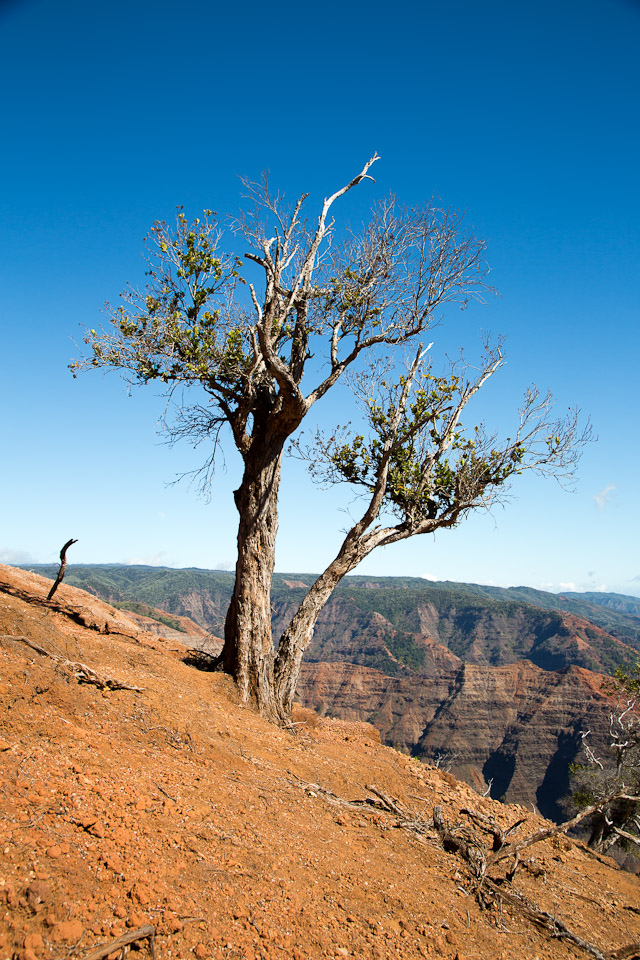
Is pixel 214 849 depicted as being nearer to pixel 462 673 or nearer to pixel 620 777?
pixel 620 777

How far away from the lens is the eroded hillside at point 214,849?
9.52ft

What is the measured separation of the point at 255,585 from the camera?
351 inches

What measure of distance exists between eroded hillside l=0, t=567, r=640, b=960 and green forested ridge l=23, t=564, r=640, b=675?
423ft

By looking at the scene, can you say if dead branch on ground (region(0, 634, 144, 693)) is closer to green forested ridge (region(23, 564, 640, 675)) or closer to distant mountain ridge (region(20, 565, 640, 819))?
distant mountain ridge (region(20, 565, 640, 819))

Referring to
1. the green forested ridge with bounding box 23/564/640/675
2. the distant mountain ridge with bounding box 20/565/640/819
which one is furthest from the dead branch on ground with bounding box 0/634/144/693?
the green forested ridge with bounding box 23/564/640/675

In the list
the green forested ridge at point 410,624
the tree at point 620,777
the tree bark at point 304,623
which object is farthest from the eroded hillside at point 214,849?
the green forested ridge at point 410,624

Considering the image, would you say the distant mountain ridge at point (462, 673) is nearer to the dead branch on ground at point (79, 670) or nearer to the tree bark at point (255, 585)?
the tree bark at point (255, 585)

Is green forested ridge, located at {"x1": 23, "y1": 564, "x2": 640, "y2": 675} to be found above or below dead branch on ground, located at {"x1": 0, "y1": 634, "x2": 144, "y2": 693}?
below

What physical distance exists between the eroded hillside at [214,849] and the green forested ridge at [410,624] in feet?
423

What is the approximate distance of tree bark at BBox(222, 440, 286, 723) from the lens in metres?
8.70

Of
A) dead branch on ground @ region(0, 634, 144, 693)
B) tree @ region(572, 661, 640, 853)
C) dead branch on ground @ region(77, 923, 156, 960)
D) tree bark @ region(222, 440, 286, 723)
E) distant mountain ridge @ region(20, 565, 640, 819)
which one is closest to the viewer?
dead branch on ground @ region(77, 923, 156, 960)

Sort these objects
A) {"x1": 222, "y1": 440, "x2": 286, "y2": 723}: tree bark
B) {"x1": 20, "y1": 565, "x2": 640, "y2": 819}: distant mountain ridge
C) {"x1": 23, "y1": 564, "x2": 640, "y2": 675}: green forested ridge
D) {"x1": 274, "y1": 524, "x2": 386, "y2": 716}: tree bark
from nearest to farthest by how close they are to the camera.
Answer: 1. {"x1": 222, "y1": 440, "x2": 286, "y2": 723}: tree bark
2. {"x1": 274, "y1": 524, "x2": 386, "y2": 716}: tree bark
3. {"x1": 20, "y1": 565, "x2": 640, "y2": 819}: distant mountain ridge
4. {"x1": 23, "y1": 564, "x2": 640, "y2": 675}: green forested ridge

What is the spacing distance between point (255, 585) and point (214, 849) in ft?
17.2

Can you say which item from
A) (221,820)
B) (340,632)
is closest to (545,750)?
(340,632)
